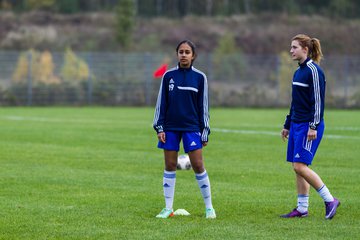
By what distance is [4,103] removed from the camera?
43.6m

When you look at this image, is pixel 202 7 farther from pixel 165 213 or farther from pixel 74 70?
pixel 165 213

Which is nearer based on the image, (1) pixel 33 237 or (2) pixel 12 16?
(1) pixel 33 237

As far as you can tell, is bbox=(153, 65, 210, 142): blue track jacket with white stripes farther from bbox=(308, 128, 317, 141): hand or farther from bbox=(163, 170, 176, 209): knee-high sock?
bbox=(308, 128, 317, 141): hand

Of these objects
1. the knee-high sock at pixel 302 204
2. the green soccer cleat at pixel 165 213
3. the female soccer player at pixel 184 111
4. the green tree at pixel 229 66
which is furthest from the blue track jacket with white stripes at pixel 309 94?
the green tree at pixel 229 66

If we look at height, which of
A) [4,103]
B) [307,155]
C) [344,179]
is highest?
[307,155]

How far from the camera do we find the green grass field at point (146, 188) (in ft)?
31.2

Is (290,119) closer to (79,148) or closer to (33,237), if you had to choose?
(33,237)

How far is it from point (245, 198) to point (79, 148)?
788cm

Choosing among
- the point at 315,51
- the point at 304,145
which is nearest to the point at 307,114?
the point at 304,145

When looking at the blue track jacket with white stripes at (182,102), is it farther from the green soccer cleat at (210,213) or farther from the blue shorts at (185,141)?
the green soccer cleat at (210,213)

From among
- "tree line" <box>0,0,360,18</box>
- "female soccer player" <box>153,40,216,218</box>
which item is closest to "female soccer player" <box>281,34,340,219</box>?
"female soccer player" <box>153,40,216,218</box>

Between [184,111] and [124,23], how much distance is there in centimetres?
5457

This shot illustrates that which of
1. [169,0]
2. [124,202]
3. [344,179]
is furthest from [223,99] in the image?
[169,0]

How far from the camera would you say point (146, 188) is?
13.1 m
